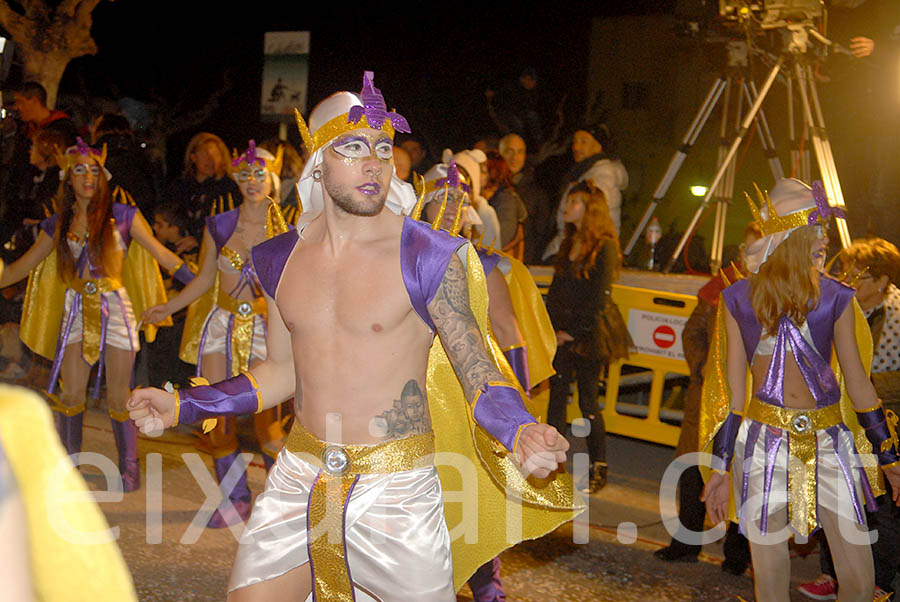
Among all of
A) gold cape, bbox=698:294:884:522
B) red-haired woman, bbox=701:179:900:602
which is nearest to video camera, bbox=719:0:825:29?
red-haired woman, bbox=701:179:900:602

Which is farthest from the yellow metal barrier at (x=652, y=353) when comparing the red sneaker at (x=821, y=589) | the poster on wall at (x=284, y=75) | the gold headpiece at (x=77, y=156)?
the poster on wall at (x=284, y=75)

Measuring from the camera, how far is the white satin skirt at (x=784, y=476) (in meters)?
3.99

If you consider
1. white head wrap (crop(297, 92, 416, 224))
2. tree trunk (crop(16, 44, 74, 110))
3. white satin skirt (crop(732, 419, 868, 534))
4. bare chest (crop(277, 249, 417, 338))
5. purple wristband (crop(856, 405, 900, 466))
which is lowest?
white satin skirt (crop(732, 419, 868, 534))

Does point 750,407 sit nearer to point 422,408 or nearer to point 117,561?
point 422,408

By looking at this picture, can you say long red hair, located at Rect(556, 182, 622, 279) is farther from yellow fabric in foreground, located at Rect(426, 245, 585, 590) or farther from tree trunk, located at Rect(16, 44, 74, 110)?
tree trunk, located at Rect(16, 44, 74, 110)

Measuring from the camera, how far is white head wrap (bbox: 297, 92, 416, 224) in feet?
10.7

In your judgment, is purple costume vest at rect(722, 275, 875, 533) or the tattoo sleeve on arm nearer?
the tattoo sleeve on arm

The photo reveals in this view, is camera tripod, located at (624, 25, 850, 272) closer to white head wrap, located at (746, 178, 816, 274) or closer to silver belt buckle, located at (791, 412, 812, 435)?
white head wrap, located at (746, 178, 816, 274)

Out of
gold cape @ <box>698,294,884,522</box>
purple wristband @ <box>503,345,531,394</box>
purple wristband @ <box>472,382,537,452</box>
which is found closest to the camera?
purple wristband @ <box>472,382,537,452</box>

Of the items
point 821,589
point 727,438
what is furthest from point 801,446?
point 821,589

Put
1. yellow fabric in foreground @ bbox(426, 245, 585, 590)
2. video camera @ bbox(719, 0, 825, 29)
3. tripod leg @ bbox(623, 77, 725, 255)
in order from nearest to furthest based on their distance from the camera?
1. yellow fabric in foreground @ bbox(426, 245, 585, 590)
2. video camera @ bbox(719, 0, 825, 29)
3. tripod leg @ bbox(623, 77, 725, 255)

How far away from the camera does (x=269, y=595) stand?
2947mm

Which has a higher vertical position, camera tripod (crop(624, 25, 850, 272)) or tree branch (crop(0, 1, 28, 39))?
tree branch (crop(0, 1, 28, 39))

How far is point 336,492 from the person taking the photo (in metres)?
2.96
